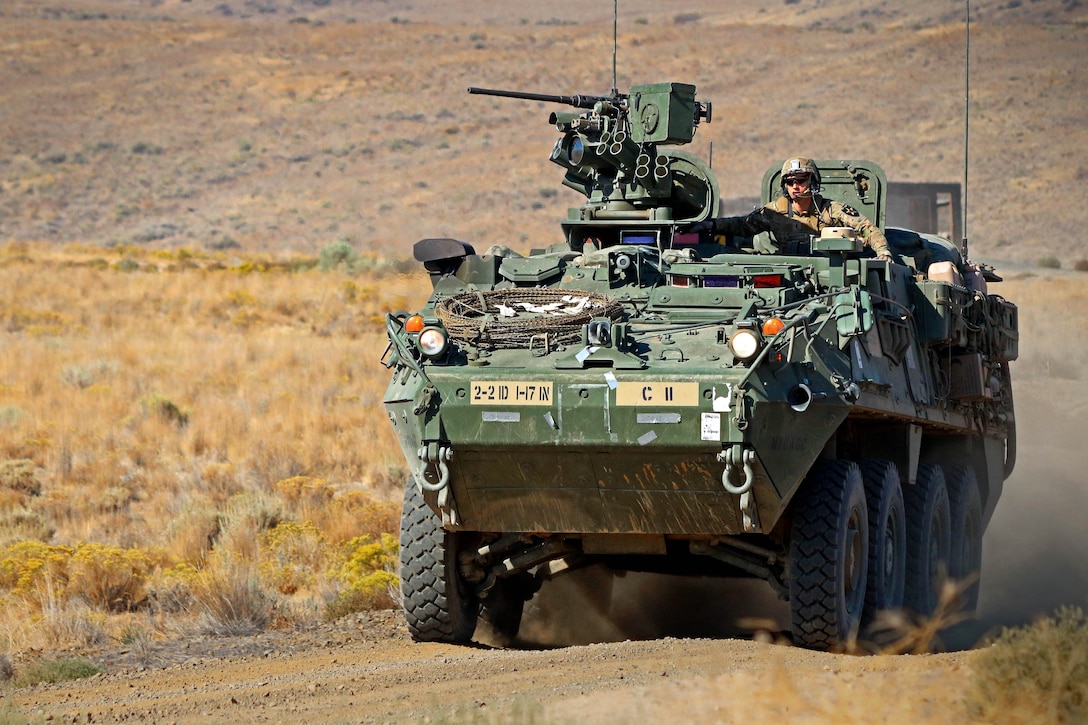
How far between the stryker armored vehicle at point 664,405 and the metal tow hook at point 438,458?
14mm

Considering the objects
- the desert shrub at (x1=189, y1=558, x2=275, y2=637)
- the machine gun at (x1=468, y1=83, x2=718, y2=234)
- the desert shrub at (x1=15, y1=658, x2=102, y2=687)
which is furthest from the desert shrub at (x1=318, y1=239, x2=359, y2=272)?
the desert shrub at (x1=15, y1=658, x2=102, y2=687)

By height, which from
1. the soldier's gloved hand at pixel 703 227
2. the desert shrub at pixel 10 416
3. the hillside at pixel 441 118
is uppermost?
the hillside at pixel 441 118

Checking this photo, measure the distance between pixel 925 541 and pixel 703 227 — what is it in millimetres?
2563

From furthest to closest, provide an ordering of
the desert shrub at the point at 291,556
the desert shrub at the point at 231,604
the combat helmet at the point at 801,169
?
the desert shrub at the point at 291,556
the combat helmet at the point at 801,169
the desert shrub at the point at 231,604

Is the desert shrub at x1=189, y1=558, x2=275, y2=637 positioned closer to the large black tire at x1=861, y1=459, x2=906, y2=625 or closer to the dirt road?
the dirt road

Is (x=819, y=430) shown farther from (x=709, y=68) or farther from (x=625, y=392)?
(x=709, y=68)

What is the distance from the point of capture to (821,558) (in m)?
8.88

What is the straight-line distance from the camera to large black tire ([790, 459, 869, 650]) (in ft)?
29.1

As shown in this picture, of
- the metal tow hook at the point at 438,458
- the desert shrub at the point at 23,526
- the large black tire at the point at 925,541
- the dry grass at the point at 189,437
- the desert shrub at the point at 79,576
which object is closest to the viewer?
the metal tow hook at the point at 438,458

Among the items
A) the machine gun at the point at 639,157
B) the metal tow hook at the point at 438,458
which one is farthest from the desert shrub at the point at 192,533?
the metal tow hook at the point at 438,458

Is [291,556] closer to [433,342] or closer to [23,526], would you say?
[23,526]

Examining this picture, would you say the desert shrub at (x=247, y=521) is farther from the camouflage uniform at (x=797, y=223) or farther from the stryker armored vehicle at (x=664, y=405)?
the camouflage uniform at (x=797, y=223)

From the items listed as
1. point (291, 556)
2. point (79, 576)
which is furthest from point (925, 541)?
point (79, 576)

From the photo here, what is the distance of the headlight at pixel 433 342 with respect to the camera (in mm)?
8672
